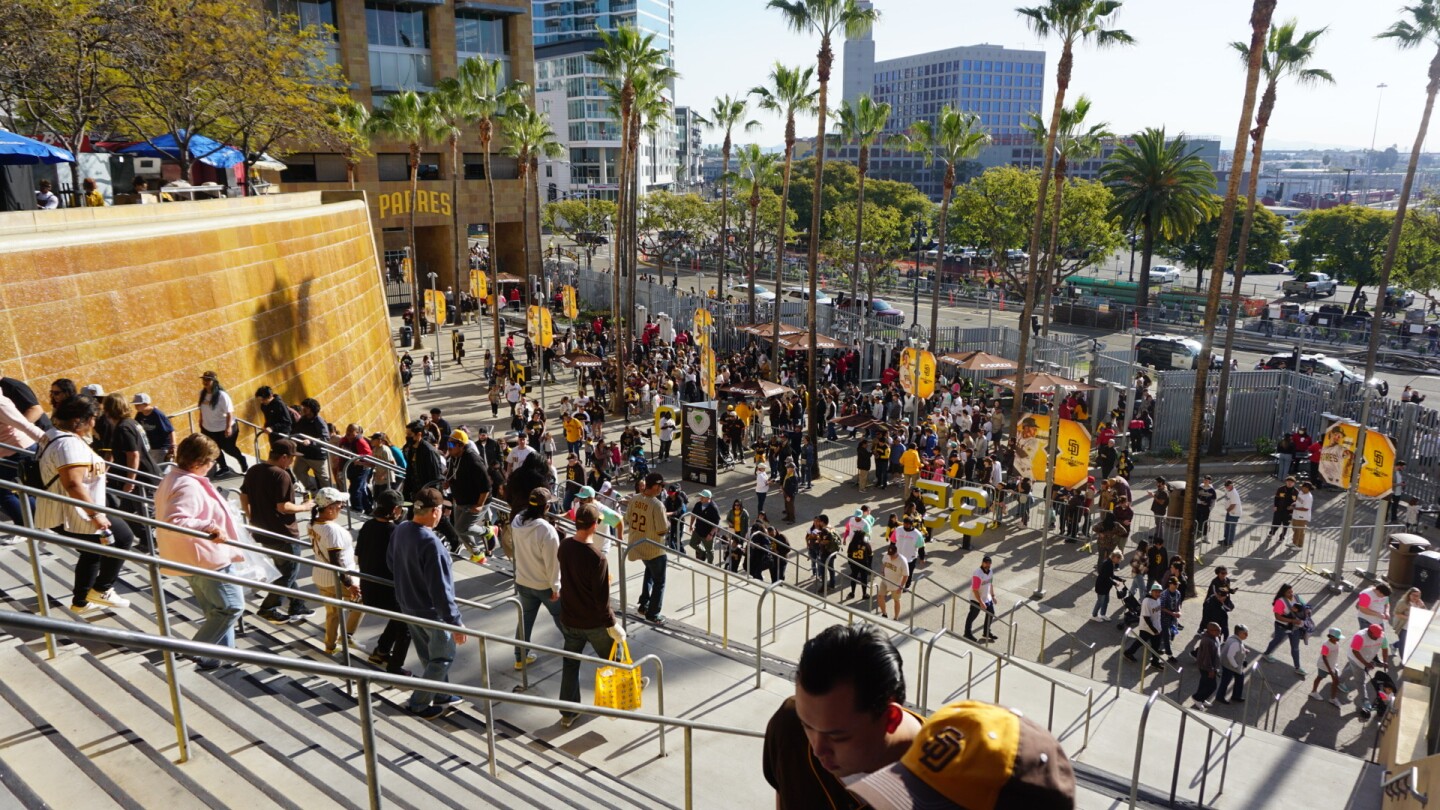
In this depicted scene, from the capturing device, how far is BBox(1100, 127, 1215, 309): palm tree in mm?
43500

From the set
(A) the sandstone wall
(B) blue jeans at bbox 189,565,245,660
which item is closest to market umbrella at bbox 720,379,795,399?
(A) the sandstone wall

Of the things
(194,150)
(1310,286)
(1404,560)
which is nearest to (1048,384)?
(1404,560)

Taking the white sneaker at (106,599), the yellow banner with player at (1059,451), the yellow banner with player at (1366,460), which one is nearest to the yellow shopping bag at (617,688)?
the white sneaker at (106,599)

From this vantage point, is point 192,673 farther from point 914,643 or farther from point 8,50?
point 8,50

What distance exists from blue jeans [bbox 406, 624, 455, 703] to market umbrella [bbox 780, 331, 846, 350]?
26.0 metres

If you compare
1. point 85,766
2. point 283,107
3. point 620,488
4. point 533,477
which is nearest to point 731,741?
point 533,477

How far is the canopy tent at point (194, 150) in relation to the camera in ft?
85.5

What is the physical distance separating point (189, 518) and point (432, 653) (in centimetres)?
170

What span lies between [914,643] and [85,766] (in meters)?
8.15

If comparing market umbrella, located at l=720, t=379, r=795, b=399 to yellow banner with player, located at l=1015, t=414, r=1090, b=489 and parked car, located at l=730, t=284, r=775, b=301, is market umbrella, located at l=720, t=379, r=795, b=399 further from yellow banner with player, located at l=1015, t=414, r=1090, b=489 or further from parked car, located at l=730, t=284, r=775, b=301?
Answer: parked car, located at l=730, t=284, r=775, b=301

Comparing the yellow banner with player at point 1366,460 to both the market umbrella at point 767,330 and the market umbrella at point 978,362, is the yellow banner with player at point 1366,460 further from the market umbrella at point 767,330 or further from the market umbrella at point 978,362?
the market umbrella at point 767,330

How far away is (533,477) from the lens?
7.66 m

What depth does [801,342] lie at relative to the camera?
32.2 metres

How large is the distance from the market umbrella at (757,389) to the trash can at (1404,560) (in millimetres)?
13983
